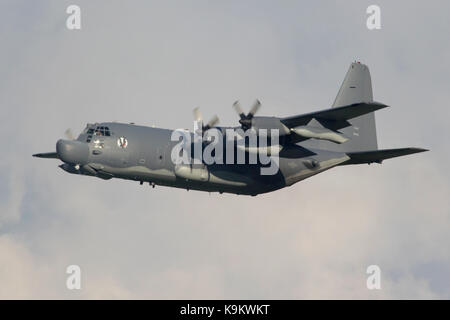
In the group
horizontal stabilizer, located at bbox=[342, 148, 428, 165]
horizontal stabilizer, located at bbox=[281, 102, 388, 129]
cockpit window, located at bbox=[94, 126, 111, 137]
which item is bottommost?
horizontal stabilizer, located at bbox=[342, 148, 428, 165]

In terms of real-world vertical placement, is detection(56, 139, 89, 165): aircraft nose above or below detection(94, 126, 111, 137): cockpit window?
below

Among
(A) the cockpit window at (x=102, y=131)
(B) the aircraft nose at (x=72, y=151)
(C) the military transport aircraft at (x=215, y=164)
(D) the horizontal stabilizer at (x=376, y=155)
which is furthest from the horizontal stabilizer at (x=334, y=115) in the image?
(B) the aircraft nose at (x=72, y=151)

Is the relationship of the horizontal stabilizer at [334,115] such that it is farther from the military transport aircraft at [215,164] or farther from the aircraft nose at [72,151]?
the aircraft nose at [72,151]

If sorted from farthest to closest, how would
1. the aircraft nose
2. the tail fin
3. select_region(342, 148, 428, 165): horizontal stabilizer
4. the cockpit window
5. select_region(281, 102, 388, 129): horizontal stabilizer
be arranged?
the tail fin, select_region(342, 148, 428, 165): horizontal stabilizer, the cockpit window, the aircraft nose, select_region(281, 102, 388, 129): horizontal stabilizer

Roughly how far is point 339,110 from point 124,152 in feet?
30.1

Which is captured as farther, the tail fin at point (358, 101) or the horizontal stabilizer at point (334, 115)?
the tail fin at point (358, 101)

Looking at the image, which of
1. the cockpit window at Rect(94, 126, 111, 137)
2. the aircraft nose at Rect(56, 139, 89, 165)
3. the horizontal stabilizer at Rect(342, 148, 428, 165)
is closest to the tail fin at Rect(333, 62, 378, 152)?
the horizontal stabilizer at Rect(342, 148, 428, 165)

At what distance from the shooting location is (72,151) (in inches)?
1492

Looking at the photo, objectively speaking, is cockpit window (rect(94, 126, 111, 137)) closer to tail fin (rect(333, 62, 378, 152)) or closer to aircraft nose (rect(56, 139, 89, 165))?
aircraft nose (rect(56, 139, 89, 165))

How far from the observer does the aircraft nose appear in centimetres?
3788

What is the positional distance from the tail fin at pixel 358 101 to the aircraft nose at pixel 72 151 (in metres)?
12.5

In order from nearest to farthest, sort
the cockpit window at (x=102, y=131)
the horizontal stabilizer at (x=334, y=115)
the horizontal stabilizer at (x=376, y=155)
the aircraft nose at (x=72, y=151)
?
1. the horizontal stabilizer at (x=334, y=115)
2. the aircraft nose at (x=72, y=151)
3. the cockpit window at (x=102, y=131)
4. the horizontal stabilizer at (x=376, y=155)

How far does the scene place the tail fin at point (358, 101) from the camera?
143 ft
